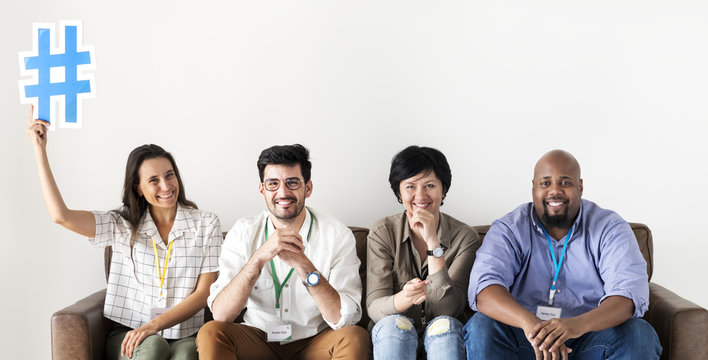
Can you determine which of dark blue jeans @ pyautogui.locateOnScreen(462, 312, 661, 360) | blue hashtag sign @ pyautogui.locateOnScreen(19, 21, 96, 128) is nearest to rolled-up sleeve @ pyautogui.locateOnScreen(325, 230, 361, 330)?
dark blue jeans @ pyautogui.locateOnScreen(462, 312, 661, 360)

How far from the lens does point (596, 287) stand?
8.69 ft

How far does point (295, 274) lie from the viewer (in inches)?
109

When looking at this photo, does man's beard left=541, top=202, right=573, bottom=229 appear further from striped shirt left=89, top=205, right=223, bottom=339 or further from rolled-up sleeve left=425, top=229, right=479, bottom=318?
striped shirt left=89, top=205, right=223, bottom=339

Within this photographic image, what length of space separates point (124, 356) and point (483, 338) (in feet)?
4.96

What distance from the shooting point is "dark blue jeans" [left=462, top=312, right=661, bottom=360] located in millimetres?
2355

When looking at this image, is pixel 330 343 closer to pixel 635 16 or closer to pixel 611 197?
pixel 611 197

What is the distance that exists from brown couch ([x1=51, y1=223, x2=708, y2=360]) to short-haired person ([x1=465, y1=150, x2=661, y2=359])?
0.63 ft

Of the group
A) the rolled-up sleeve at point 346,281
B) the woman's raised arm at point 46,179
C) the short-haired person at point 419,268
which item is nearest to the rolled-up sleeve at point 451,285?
the short-haired person at point 419,268

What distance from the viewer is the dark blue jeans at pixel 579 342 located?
2355 millimetres

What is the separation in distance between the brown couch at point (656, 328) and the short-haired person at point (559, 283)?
0.19 m

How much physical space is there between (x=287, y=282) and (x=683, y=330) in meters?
1.66

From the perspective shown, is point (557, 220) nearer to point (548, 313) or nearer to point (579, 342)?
point (548, 313)

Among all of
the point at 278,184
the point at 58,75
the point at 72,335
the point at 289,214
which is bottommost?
the point at 72,335

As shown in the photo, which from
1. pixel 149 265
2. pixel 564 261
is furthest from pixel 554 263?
pixel 149 265
